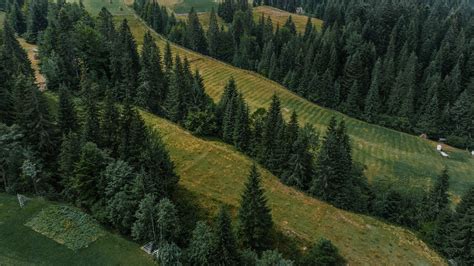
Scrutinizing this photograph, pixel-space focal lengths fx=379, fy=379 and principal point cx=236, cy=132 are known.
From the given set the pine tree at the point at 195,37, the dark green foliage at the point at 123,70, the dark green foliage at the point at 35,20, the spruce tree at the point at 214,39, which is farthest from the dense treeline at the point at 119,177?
the pine tree at the point at 195,37

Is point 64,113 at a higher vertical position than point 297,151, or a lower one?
higher

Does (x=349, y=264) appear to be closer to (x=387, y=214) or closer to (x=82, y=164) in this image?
(x=387, y=214)

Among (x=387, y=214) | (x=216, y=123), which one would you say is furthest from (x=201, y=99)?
(x=387, y=214)

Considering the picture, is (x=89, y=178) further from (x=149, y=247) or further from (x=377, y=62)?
(x=377, y=62)

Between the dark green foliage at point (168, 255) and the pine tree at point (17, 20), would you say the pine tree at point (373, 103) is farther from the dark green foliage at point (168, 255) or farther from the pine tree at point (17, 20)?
the pine tree at point (17, 20)

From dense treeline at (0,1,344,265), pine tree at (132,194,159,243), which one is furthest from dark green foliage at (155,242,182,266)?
pine tree at (132,194,159,243)

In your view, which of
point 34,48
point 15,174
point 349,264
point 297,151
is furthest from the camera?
point 34,48
